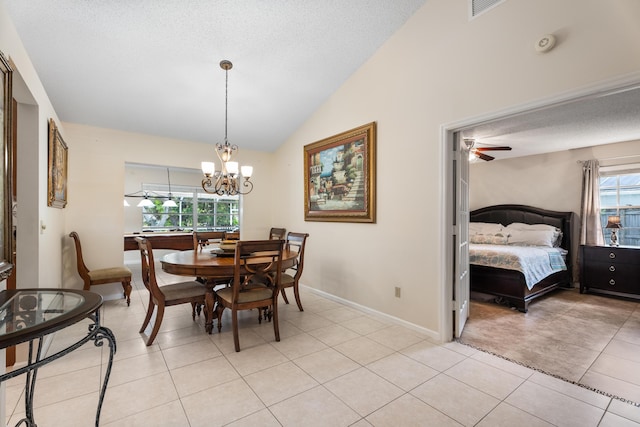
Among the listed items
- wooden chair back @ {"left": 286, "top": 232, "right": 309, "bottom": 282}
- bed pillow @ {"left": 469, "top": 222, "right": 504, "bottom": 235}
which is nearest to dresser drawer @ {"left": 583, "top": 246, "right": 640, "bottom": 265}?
bed pillow @ {"left": 469, "top": 222, "right": 504, "bottom": 235}

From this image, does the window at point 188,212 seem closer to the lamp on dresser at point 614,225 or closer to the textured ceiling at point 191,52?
the textured ceiling at point 191,52

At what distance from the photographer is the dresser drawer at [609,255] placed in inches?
163

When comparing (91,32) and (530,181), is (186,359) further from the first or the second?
(530,181)

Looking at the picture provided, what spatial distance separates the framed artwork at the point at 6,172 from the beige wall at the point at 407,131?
0.45 meters

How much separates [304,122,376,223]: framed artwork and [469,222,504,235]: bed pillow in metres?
2.98

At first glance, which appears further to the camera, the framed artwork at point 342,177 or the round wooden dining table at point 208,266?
the framed artwork at point 342,177

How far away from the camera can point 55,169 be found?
2.92 m

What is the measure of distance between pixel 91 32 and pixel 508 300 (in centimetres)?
537

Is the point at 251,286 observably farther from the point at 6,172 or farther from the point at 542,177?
the point at 542,177

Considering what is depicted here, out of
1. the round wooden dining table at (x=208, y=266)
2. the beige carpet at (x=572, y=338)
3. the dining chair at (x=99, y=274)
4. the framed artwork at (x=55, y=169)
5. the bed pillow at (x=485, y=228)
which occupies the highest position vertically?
the framed artwork at (x=55, y=169)

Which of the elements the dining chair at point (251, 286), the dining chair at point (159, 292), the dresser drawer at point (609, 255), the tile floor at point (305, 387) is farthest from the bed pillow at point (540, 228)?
the dining chair at point (159, 292)

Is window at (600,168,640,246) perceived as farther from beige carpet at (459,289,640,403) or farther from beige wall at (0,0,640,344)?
beige wall at (0,0,640,344)

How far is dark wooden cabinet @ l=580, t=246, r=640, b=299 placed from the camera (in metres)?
4.14

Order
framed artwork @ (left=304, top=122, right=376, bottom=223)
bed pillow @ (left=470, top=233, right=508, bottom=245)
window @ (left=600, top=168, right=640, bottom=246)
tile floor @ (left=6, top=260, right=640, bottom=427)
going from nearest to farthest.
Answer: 1. tile floor @ (left=6, top=260, right=640, bottom=427)
2. framed artwork @ (left=304, top=122, right=376, bottom=223)
3. window @ (left=600, top=168, right=640, bottom=246)
4. bed pillow @ (left=470, top=233, right=508, bottom=245)
